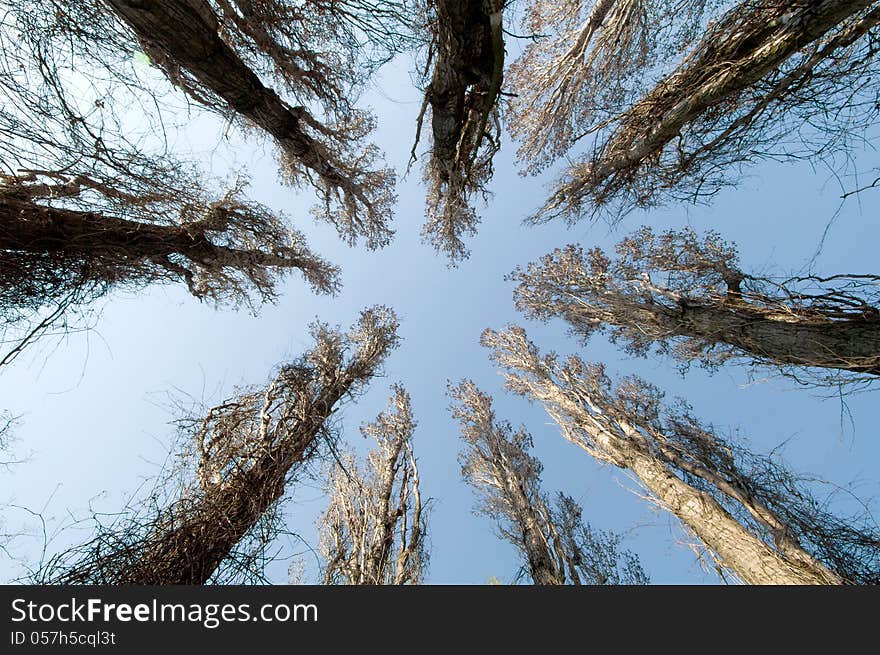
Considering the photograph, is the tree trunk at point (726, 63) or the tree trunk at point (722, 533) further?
the tree trunk at point (722, 533)

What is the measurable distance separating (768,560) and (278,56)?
357 inches

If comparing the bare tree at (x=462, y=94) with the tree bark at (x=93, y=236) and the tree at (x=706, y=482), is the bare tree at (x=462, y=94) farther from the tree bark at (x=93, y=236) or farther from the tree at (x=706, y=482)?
the tree at (x=706, y=482)

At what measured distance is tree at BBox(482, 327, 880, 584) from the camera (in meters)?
4.20

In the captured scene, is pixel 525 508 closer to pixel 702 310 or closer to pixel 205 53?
pixel 702 310

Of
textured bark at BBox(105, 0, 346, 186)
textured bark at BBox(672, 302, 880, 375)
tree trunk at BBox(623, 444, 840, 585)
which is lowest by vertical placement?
tree trunk at BBox(623, 444, 840, 585)

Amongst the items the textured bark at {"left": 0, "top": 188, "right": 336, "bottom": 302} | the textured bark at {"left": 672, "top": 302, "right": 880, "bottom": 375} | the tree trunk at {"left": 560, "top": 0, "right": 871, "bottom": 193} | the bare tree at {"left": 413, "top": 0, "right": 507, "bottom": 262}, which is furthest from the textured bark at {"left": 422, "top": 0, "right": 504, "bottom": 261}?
the textured bark at {"left": 672, "top": 302, "right": 880, "bottom": 375}

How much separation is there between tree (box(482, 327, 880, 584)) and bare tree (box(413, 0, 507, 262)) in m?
5.57

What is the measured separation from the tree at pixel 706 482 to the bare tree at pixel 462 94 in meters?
5.57

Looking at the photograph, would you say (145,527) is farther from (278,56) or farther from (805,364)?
(805,364)

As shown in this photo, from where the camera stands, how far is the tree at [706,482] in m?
4.20

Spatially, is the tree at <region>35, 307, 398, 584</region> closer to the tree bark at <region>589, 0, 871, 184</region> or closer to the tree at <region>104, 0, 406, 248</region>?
the tree at <region>104, 0, 406, 248</region>

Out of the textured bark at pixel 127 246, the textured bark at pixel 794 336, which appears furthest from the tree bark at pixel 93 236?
the textured bark at pixel 794 336

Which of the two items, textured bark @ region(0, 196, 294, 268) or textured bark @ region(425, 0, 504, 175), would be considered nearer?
textured bark @ region(425, 0, 504, 175)

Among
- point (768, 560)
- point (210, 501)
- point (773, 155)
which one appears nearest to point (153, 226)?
point (210, 501)
